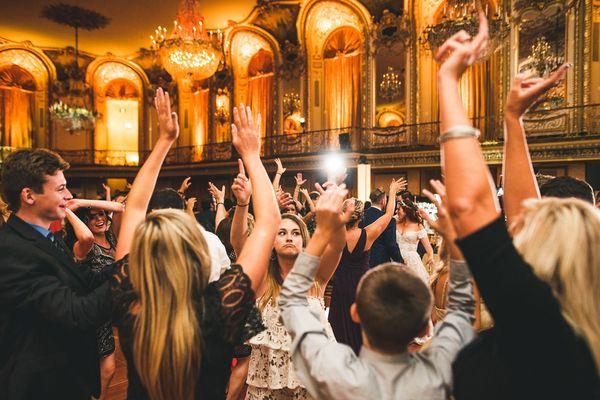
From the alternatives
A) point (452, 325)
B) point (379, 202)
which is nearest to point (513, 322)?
point (452, 325)

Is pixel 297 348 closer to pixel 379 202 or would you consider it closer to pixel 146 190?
pixel 146 190

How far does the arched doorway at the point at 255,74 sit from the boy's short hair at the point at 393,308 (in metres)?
13.2

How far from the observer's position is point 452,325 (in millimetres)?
1113

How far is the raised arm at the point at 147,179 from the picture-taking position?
1502 mm

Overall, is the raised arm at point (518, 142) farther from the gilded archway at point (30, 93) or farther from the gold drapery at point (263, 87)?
the gilded archway at point (30, 93)

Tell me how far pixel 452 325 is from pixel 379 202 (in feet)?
13.2

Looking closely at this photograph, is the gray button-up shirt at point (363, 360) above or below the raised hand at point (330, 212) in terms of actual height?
below

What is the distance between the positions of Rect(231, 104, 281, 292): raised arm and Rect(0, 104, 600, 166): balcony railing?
29.8ft

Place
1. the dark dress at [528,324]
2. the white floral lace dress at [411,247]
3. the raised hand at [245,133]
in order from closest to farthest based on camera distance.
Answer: the dark dress at [528,324] → the raised hand at [245,133] → the white floral lace dress at [411,247]

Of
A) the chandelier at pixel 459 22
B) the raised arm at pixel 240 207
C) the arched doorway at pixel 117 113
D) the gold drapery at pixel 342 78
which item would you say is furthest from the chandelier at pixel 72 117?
the raised arm at pixel 240 207

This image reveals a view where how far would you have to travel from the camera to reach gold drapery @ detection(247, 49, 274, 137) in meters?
14.0

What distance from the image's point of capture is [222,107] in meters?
15.0

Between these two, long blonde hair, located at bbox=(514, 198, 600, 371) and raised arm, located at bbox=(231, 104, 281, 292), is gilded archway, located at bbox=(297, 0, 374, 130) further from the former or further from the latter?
long blonde hair, located at bbox=(514, 198, 600, 371)

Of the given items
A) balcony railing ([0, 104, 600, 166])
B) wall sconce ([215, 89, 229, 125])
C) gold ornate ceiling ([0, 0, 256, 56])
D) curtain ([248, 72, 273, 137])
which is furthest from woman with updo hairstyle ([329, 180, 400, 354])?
wall sconce ([215, 89, 229, 125])
